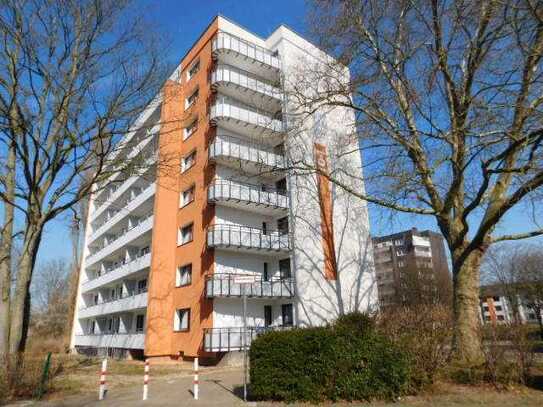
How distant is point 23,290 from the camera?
12.0 meters

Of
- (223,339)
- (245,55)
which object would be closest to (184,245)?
(223,339)

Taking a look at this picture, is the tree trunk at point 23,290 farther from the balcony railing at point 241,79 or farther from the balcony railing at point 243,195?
the balcony railing at point 241,79

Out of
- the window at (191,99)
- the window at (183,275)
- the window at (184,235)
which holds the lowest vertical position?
the window at (183,275)

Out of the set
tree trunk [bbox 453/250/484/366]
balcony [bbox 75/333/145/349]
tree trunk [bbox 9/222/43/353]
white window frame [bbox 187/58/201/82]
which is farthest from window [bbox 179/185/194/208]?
tree trunk [bbox 453/250/484/366]

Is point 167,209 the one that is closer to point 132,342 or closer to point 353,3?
point 132,342

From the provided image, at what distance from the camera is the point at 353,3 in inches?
438

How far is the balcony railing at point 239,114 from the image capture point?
24125 millimetres

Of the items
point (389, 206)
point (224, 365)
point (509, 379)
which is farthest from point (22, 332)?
point (509, 379)

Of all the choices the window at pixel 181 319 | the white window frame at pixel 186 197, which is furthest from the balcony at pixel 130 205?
the window at pixel 181 319

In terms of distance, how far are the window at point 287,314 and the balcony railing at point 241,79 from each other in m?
13.2

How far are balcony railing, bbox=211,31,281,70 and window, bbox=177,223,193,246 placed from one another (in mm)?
11909

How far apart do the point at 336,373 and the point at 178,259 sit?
17.8 m

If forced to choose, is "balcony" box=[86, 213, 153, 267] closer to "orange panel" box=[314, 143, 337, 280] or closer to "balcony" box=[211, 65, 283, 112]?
"balcony" box=[211, 65, 283, 112]

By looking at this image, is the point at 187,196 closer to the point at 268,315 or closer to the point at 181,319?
the point at 181,319
